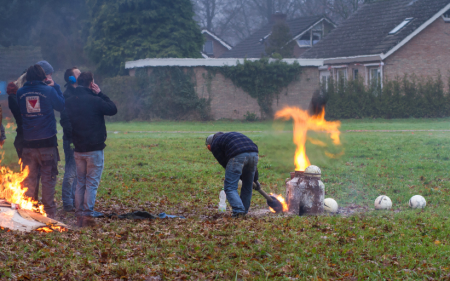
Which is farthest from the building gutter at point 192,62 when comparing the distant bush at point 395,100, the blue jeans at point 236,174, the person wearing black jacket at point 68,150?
the blue jeans at point 236,174

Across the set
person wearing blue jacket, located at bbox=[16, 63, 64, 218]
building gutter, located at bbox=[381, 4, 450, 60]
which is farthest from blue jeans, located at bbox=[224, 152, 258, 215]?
building gutter, located at bbox=[381, 4, 450, 60]

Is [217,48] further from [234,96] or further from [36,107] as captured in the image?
[36,107]

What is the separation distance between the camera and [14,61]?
33.1 m

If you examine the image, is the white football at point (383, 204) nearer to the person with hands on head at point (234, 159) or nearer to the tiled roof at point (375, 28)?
the person with hands on head at point (234, 159)

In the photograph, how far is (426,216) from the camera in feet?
24.2

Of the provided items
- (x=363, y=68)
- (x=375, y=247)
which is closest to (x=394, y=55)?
(x=363, y=68)

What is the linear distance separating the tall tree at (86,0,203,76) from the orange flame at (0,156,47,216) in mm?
27186

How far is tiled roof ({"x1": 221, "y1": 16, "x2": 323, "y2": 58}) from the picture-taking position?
4394cm

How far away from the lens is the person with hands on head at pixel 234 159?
24.2 feet

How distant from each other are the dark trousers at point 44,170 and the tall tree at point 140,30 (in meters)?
27.2

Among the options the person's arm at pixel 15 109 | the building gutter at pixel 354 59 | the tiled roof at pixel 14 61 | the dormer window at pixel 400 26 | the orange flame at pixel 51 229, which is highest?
the dormer window at pixel 400 26

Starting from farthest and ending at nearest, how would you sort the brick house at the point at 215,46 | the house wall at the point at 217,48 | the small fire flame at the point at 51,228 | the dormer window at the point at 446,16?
1. the house wall at the point at 217,48
2. the brick house at the point at 215,46
3. the dormer window at the point at 446,16
4. the small fire flame at the point at 51,228

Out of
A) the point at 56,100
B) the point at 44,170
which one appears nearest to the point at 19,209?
the point at 44,170

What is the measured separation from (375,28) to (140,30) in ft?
51.7
